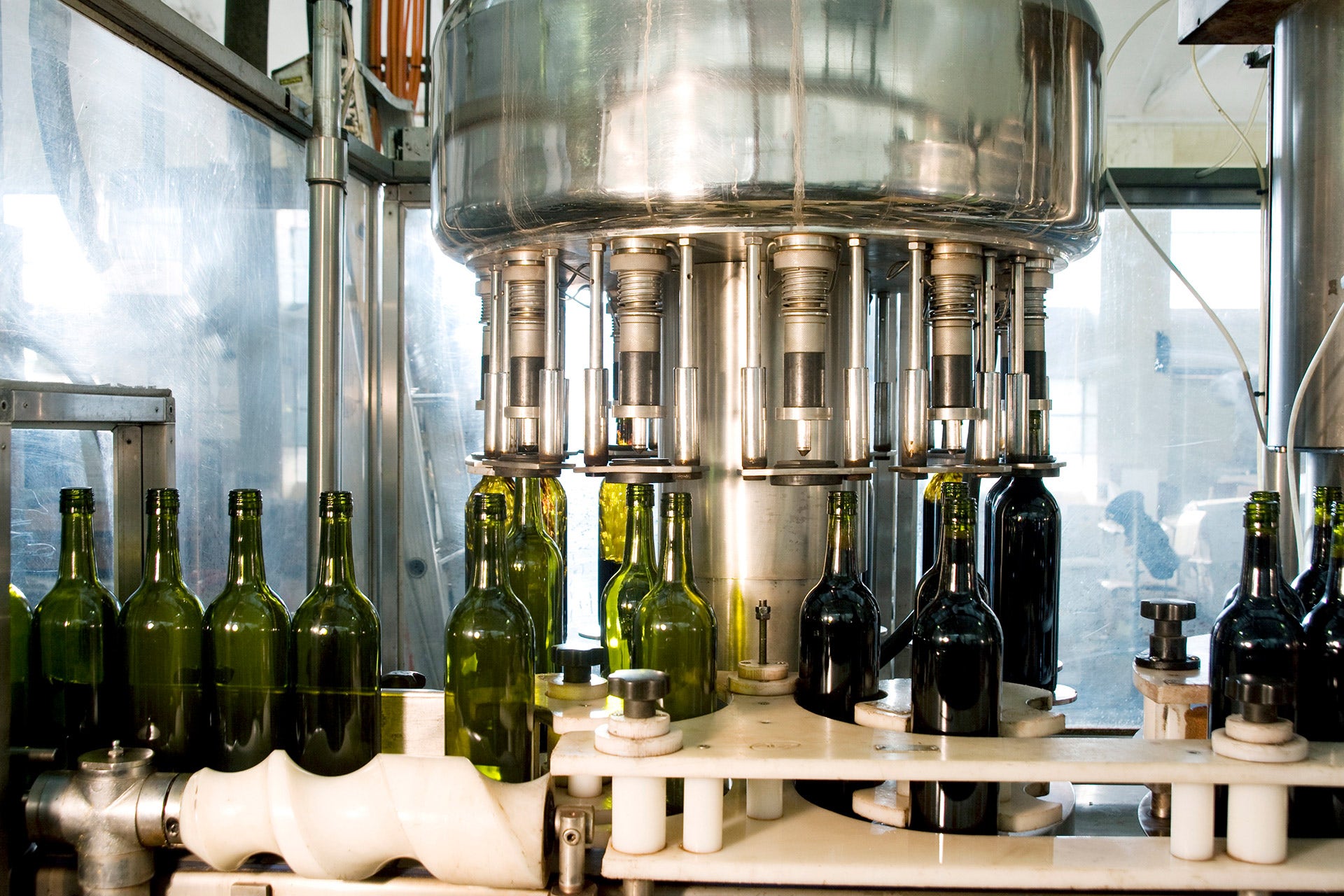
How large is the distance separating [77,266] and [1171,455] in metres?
2.11

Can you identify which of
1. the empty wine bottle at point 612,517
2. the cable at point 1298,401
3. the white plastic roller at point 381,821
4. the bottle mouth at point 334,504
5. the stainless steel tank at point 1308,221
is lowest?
→ the white plastic roller at point 381,821

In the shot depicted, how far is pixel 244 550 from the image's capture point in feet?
3.87

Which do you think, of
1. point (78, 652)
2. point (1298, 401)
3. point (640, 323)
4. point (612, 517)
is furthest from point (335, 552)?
point (1298, 401)

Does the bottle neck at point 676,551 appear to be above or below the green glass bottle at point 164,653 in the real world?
above

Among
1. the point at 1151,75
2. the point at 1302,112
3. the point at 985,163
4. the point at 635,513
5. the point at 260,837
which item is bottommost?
the point at 260,837

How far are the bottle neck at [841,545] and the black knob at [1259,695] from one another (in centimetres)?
39

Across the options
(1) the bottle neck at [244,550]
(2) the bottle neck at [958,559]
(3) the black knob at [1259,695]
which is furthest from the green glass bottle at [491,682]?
(3) the black knob at [1259,695]

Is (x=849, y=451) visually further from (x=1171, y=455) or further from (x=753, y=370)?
(x=1171, y=455)

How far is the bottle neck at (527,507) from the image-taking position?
149cm

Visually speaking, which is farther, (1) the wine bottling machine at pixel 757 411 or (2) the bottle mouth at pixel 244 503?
(2) the bottle mouth at pixel 244 503

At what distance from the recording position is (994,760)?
94 cm

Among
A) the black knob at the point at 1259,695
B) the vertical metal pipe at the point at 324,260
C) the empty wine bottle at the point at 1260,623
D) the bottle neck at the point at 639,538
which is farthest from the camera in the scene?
the vertical metal pipe at the point at 324,260

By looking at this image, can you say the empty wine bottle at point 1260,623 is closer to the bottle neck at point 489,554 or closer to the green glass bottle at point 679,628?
the green glass bottle at point 679,628

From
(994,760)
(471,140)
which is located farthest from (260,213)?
(994,760)
